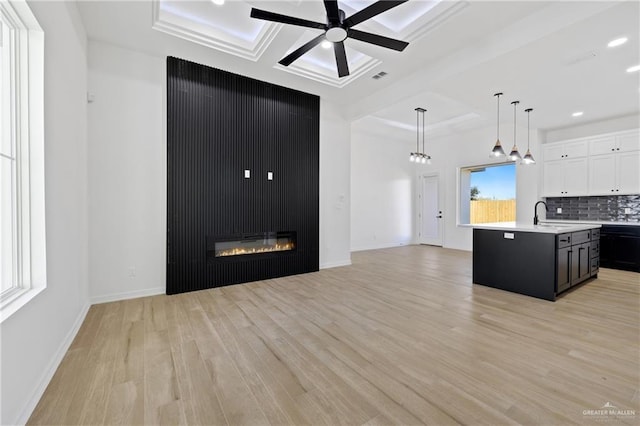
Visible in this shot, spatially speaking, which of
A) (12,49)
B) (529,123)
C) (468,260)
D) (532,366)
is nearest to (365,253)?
(468,260)

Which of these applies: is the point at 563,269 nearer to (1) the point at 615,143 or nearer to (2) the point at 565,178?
(2) the point at 565,178

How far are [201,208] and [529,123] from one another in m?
7.10

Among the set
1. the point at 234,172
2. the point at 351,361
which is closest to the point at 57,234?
the point at 234,172

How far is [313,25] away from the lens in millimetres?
2588

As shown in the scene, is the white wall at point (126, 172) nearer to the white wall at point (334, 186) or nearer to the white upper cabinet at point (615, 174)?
the white wall at point (334, 186)

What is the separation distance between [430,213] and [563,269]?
5.22 m

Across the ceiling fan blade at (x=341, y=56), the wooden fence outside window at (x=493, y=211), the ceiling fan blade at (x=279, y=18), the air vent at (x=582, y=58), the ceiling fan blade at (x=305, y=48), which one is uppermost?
the air vent at (x=582, y=58)

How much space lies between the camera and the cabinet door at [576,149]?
5873 mm

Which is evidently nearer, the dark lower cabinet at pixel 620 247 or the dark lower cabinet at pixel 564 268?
the dark lower cabinet at pixel 564 268

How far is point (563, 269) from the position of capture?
3666mm

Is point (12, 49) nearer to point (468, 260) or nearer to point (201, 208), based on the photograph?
point (201, 208)

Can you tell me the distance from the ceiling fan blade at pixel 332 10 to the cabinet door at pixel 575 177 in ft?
21.3

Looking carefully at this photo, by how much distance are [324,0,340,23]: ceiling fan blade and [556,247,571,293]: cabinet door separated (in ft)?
12.6

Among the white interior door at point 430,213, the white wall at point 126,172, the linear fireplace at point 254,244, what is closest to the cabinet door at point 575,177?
the white interior door at point 430,213
